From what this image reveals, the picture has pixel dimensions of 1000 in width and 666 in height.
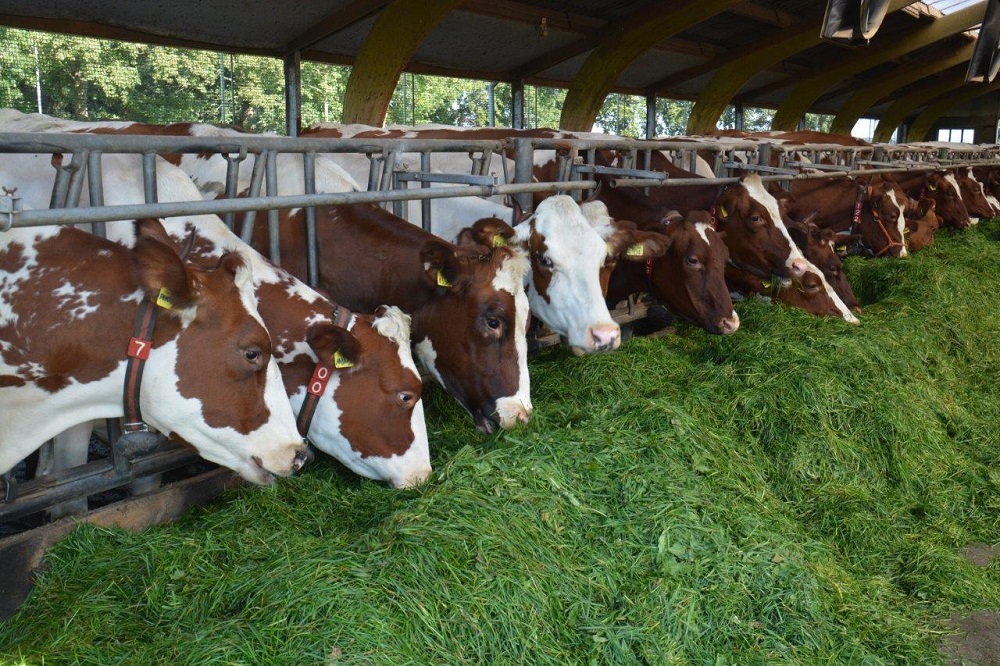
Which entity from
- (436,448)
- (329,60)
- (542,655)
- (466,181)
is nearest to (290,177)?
(466,181)

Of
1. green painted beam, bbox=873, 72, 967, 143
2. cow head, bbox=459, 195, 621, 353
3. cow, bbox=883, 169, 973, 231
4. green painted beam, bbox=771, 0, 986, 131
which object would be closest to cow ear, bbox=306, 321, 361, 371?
cow head, bbox=459, 195, 621, 353

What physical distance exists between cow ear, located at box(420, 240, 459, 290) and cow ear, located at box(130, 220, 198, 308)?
4.47 ft

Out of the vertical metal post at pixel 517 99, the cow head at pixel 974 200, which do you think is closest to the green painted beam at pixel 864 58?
the cow head at pixel 974 200

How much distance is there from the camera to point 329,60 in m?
12.9

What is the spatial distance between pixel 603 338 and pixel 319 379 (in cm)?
177

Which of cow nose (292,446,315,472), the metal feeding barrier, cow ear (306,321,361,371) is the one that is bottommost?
cow nose (292,446,315,472)

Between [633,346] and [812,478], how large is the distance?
4.71 feet

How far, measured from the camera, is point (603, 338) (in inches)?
179

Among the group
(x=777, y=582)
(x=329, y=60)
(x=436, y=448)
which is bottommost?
(x=777, y=582)

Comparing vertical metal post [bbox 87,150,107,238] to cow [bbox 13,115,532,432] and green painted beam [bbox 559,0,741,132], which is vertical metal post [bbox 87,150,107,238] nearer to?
cow [bbox 13,115,532,432]

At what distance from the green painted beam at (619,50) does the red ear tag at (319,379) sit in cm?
1377

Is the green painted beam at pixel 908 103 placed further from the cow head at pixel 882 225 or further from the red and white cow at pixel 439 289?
the red and white cow at pixel 439 289

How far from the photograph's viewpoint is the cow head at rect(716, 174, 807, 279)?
21.8ft

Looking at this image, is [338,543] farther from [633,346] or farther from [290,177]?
[633,346]
